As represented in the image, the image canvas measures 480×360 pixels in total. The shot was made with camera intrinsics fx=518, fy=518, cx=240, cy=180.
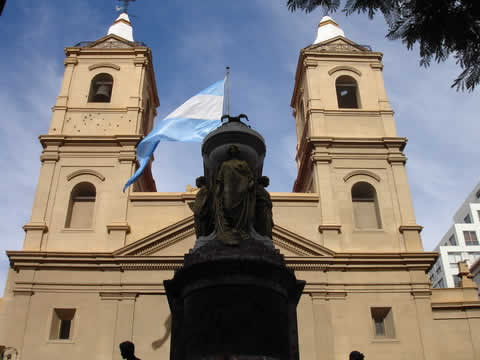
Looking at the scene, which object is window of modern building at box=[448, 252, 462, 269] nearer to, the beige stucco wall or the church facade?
the church facade

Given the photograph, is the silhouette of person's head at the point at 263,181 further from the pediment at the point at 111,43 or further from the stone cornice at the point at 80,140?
the pediment at the point at 111,43

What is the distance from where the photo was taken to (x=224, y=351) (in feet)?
19.0

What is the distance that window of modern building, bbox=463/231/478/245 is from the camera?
59750 mm

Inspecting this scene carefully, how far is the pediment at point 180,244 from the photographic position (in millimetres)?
19141

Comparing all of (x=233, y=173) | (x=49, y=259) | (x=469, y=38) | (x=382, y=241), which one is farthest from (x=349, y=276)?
(x=469, y=38)

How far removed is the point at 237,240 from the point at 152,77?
21124 mm

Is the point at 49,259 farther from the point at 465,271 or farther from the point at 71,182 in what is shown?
the point at 465,271

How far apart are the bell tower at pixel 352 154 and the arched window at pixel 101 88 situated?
946cm

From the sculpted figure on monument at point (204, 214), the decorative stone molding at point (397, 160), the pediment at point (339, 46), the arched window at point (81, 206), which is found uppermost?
the pediment at point (339, 46)

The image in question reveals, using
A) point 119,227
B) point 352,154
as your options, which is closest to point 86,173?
point 119,227

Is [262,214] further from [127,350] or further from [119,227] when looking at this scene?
Answer: [119,227]

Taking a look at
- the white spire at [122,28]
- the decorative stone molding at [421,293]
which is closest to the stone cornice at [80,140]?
the white spire at [122,28]

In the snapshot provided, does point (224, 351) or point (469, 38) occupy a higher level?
point (469, 38)

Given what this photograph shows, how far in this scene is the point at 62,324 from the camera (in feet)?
62.0
